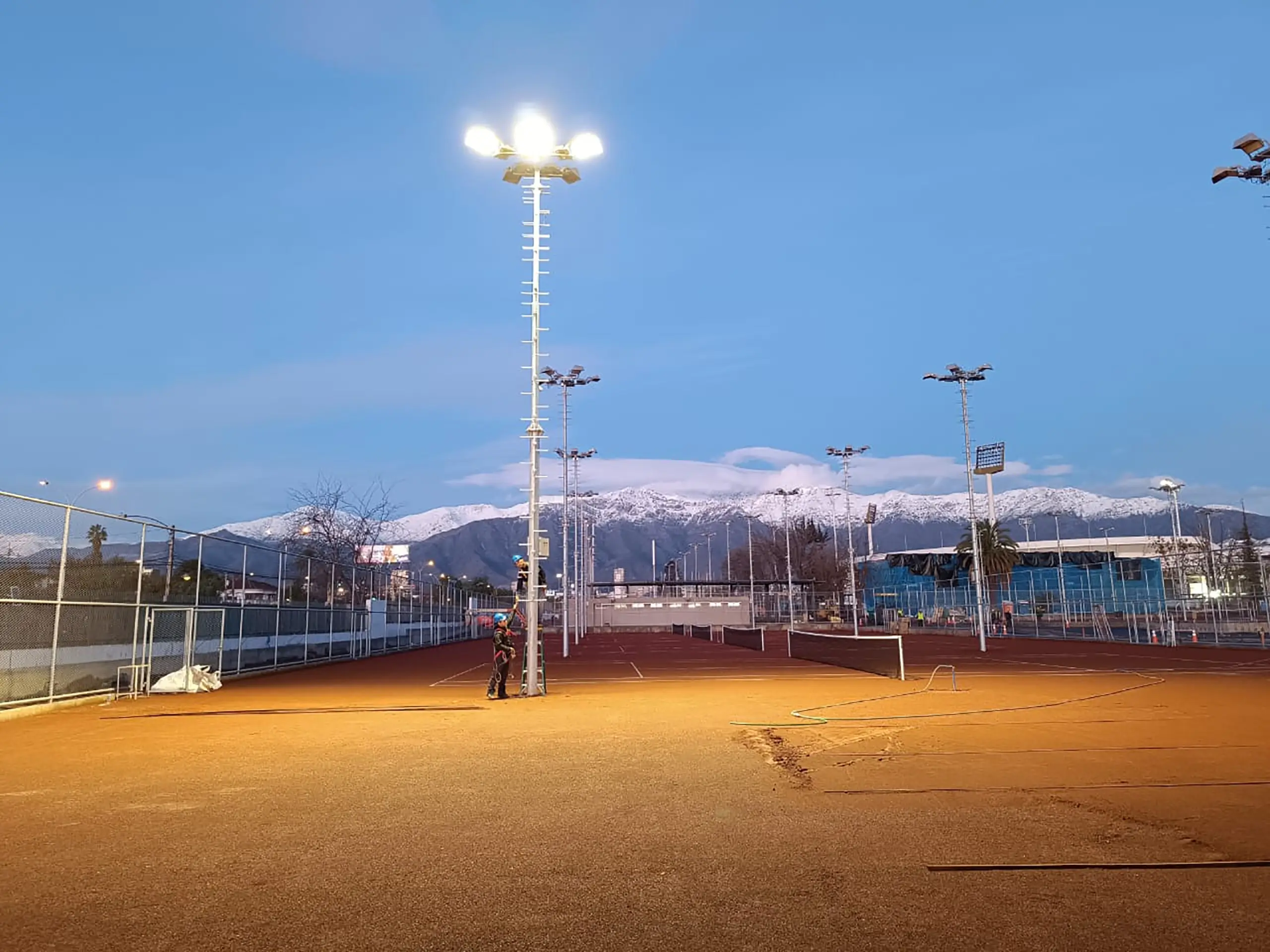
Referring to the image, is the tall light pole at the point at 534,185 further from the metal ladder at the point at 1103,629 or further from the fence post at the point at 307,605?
the metal ladder at the point at 1103,629

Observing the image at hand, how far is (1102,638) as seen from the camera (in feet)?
160

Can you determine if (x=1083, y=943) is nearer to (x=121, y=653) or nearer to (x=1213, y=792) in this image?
(x=1213, y=792)

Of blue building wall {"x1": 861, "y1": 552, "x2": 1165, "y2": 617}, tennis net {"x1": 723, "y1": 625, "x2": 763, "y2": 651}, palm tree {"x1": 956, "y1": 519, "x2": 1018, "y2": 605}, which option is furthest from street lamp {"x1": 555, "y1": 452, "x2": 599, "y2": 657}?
palm tree {"x1": 956, "y1": 519, "x2": 1018, "y2": 605}

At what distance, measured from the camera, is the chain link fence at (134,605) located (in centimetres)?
1520

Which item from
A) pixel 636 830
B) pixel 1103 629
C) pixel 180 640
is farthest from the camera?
pixel 1103 629

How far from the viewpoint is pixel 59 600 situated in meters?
16.0

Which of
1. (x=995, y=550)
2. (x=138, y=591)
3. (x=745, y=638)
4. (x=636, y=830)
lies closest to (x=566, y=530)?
(x=745, y=638)

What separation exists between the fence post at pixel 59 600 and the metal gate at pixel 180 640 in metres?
2.88

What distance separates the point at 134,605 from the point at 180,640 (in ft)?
8.66

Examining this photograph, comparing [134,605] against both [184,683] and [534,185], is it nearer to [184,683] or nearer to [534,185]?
[184,683]

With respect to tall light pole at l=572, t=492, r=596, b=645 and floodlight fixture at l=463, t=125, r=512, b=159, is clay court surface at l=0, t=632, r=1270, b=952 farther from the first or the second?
tall light pole at l=572, t=492, r=596, b=645

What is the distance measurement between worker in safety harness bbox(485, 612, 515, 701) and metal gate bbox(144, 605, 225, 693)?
24.5ft

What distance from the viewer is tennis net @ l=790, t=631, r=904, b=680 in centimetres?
2142

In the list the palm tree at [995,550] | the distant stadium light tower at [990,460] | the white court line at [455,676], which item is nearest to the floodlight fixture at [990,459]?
the distant stadium light tower at [990,460]
